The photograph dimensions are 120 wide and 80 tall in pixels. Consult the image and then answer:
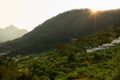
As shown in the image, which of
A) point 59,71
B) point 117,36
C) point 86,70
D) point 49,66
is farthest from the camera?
point 117,36

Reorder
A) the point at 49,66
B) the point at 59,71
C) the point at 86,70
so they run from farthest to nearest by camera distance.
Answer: the point at 49,66
the point at 59,71
the point at 86,70

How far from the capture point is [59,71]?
9075cm

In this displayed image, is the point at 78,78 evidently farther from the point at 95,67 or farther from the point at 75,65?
the point at 75,65

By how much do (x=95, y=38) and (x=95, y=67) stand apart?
68682 millimetres

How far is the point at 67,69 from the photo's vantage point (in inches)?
3632

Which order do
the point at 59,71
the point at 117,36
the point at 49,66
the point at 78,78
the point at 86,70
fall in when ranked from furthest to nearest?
the point at 117,36 < the point at 49,66 < the point at 59,71 < the point at 86,70 < the point at 78,78

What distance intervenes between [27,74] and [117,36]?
313ft

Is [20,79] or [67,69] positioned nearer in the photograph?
[20,79]

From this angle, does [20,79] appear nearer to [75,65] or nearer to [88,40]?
[75,65]

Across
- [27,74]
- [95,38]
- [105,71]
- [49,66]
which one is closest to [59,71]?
[49,66]

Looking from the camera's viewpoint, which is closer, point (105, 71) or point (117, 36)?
point (105, 71)

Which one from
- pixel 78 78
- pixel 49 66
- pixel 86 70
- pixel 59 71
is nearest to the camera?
pixel 78 78

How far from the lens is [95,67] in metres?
86.2

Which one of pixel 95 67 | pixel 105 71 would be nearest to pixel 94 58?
pixel 95 67
